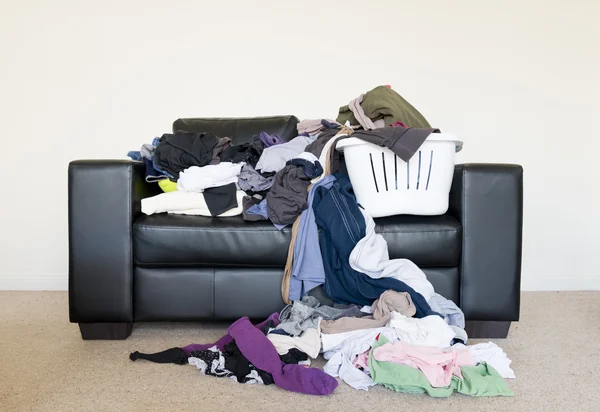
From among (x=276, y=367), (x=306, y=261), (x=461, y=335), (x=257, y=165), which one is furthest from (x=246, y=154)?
(x=461, y=335)

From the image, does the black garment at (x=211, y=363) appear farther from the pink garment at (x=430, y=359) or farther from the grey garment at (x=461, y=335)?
the grey garment at (x=461, y=335)

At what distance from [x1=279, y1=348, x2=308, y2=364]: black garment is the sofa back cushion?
45.1 inches

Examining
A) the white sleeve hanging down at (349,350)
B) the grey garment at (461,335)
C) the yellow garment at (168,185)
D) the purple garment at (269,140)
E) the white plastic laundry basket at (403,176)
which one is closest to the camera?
the white sleeve hanging down at (349,350)

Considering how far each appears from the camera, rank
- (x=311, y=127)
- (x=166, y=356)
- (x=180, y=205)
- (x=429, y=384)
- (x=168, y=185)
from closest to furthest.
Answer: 1. (x=429, y=384)
2. (x=166, y=356)
3. (x=180, y=205)
4. (x=168, y=185)
5. (x=311, y=127)

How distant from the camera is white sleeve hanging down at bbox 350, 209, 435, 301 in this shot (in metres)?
1.97

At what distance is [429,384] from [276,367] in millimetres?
438

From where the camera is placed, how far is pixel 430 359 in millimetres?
1666

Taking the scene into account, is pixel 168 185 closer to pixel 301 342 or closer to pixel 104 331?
pixel 104 331

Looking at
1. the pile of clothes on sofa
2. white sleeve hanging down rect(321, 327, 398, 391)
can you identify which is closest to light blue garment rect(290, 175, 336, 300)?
the pile of clothes on sofa

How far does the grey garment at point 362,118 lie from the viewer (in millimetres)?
2320

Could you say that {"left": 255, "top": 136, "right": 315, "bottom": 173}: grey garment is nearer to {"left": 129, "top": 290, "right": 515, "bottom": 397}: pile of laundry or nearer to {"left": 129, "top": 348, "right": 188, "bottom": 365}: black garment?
{"left": 129, "top": 290, "right": 515, "bottom": 397}: pile of laundry

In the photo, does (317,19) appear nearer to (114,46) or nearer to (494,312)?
(114,46)

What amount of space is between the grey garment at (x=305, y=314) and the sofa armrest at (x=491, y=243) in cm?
44

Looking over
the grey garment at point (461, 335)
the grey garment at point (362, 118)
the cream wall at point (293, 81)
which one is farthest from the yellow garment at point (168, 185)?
the grey garment at point (461, 335)
